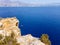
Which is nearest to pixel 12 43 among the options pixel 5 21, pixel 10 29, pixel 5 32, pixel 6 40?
pixel 6 40

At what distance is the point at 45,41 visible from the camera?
103 ft

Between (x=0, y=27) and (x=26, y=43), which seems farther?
(x=0, y=27)

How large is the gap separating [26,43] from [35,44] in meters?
1.13

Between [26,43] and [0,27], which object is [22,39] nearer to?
[26,43]

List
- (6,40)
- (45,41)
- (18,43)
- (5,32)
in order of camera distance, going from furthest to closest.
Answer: (45,41), (5,32), (18,43), (6,40)

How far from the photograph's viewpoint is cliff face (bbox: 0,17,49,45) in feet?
78.0

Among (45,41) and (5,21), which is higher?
(5,21)

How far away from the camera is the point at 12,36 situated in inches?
1037

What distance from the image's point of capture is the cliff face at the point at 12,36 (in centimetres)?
2378

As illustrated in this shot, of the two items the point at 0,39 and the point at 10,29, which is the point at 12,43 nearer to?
the point at 0,39

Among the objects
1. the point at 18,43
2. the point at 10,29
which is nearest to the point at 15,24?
the point at 10,29

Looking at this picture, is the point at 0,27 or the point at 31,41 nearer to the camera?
the point at 31,41

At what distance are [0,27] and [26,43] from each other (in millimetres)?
5160

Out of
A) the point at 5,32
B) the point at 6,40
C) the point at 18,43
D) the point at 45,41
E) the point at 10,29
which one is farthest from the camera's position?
the point at 45,41
